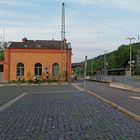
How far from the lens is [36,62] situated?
8469 cm

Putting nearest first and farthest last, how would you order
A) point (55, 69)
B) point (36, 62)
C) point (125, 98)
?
1. point (125, 98)
2. point (36, 62)
3. point (55, 69)

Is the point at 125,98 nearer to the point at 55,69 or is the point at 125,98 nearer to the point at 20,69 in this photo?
the point at 20,69

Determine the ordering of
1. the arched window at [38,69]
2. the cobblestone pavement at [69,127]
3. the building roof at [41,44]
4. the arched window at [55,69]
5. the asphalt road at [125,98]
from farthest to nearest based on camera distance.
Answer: the building roof at [41,44], the arched window at [55,69], the arched window at [38,69], the asphalt road at [125,98], the cobblestone pavement at [69,127]

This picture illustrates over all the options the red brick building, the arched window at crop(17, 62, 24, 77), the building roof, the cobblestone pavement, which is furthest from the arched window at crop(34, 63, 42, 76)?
the cobblestone pavement

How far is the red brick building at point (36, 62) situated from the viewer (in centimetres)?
8419

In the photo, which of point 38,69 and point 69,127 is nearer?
point 69,127

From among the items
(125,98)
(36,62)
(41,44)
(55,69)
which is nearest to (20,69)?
(36,62)

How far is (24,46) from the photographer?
87125 mm

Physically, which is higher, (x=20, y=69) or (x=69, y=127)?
(x=20, y=69)

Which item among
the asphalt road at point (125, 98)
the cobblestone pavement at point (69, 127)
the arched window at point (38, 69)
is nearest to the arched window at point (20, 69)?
the arched window at point (38, 69)

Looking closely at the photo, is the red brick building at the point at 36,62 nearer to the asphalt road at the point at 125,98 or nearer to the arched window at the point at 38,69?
the arched window at the point at 38,69

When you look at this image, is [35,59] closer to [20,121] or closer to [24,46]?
[24,46]

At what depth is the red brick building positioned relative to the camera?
84.2m

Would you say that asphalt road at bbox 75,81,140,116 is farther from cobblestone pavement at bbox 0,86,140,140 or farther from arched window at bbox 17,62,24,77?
arched window at bbox 17,62,24,77
